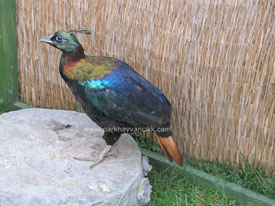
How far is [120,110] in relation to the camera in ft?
7.63

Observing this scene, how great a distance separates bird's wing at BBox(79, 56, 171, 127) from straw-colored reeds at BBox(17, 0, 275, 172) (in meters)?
0.40

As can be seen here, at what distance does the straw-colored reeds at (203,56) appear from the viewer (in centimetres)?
247

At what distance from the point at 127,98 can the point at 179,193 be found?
2.92 ft

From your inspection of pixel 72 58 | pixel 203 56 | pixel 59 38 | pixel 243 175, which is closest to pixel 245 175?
pixel 243 175

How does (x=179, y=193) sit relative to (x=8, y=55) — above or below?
below

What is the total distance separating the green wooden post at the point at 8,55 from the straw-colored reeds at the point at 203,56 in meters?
0.50

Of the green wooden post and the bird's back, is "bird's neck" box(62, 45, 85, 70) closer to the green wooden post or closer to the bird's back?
the bird's back

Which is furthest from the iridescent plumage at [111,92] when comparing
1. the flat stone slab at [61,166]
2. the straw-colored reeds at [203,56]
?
the straw-colored reeds at [203,56]

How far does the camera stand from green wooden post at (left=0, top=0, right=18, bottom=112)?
138 inches

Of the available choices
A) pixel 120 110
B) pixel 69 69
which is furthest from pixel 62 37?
pixel 120 110

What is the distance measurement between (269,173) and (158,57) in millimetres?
1161

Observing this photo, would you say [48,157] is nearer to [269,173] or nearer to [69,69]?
[69,69]

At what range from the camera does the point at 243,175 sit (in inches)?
109

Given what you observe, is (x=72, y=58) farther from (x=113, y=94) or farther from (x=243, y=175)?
(x=243, y=175)
